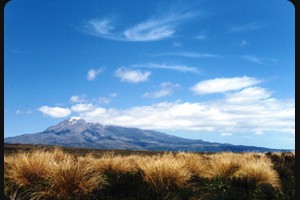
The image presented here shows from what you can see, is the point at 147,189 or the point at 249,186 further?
the point at 249,186

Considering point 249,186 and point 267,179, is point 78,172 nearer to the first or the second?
point 249,186

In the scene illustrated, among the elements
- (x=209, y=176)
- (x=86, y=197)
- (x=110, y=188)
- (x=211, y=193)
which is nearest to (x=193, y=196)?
(x=211, y=193)

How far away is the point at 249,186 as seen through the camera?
14938 millimetres

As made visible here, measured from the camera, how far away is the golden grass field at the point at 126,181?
11.0m

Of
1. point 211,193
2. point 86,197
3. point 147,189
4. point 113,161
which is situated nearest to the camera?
point 86,197

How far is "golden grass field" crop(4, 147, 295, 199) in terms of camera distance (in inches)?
434

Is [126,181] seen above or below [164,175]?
below

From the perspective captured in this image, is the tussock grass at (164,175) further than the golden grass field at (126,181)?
Yes

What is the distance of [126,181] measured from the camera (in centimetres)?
1300

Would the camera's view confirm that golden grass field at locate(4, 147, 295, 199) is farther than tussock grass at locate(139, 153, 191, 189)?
No

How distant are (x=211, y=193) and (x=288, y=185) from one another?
526cm

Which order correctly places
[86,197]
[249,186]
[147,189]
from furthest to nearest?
Answer: [249,186] < [147,189] < [86,197]

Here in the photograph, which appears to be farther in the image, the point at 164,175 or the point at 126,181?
the point at 164,175
